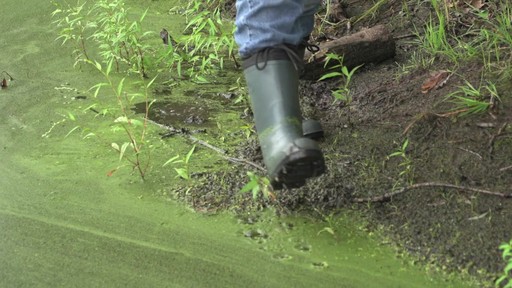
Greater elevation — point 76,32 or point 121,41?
point 76,32

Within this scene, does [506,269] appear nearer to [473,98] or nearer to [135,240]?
[473,98]

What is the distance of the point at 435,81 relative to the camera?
2.07 metres

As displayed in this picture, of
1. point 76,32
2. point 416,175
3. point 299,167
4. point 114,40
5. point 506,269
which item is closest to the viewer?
point 506,269

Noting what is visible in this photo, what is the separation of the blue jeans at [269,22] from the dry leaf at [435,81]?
0.51 meters

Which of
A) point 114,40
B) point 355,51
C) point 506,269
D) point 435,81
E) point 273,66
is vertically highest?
point 114,40

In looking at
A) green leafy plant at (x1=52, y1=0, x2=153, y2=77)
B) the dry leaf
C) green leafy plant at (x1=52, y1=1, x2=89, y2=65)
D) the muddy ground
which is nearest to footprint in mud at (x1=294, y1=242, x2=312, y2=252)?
the muddy ground

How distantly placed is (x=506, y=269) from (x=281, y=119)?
0.58 metres

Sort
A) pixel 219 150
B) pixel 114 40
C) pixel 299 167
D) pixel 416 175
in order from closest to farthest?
pixel 299 167
pixel 416 175
pixel 219 150
pixel 114 40

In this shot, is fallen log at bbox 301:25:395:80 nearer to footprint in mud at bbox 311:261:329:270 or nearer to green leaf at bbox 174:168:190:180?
green leaf at bbox 174:168:190:180

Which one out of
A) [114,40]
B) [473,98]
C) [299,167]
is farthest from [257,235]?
[114,40]

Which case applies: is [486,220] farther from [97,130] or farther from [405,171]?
[97,130]

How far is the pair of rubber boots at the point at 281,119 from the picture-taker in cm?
153

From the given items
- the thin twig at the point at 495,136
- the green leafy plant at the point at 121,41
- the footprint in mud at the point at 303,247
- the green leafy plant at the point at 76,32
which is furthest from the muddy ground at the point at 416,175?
the green leafy plant at the point at 76,32

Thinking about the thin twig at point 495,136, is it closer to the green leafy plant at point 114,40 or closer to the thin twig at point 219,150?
the thin twig at point 219,150
